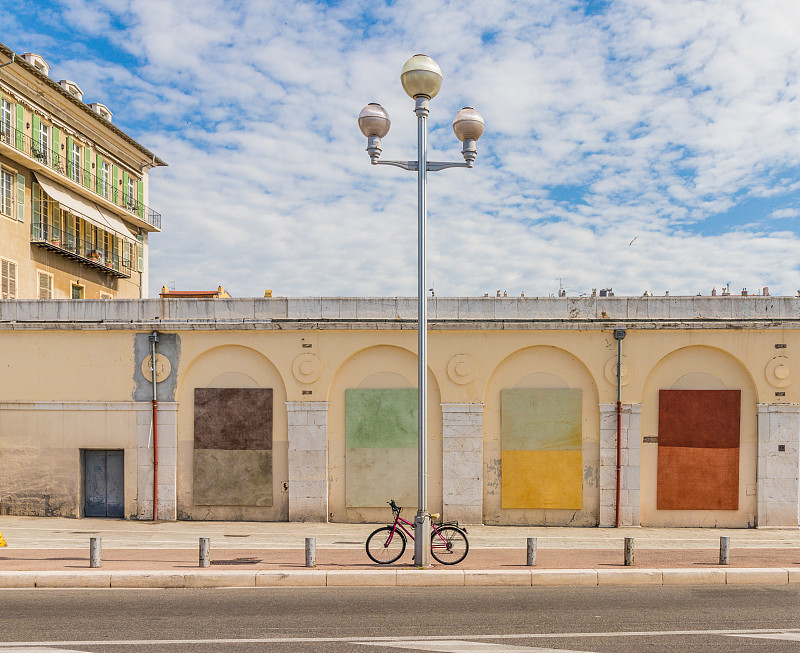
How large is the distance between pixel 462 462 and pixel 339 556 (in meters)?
4.67

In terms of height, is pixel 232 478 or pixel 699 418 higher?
pixel 699 418

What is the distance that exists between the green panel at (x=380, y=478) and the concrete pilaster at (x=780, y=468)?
9101mm

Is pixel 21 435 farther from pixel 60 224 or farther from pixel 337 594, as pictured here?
pixel 60 224

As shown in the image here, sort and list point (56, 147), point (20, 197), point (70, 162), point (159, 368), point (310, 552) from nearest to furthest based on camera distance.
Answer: point (310, 552)
point (159, 368)
point (20, 197)
point (56, 147)
point (70, 162)

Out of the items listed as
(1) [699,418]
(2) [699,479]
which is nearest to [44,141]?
(1) [699,418]

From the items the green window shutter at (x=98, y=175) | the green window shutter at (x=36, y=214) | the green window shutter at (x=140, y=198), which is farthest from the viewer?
the green window shutter at (x=140, y=198)

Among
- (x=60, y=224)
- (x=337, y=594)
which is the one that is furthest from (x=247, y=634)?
(x=60, y=224)

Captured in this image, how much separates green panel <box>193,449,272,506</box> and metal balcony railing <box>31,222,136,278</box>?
1483cm

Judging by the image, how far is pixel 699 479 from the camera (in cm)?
1512

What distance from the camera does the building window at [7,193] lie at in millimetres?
22562

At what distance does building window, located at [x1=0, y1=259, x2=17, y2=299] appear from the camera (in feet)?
72.8

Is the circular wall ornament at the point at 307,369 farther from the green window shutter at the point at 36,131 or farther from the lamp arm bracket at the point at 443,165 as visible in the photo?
the green window shutter at the point at 36,131

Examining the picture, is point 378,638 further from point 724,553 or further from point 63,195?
point 63,195

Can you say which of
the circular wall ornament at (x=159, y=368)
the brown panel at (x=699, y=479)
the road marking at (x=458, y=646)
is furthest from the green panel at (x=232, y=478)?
the brown panel at (x=699, y=479)
